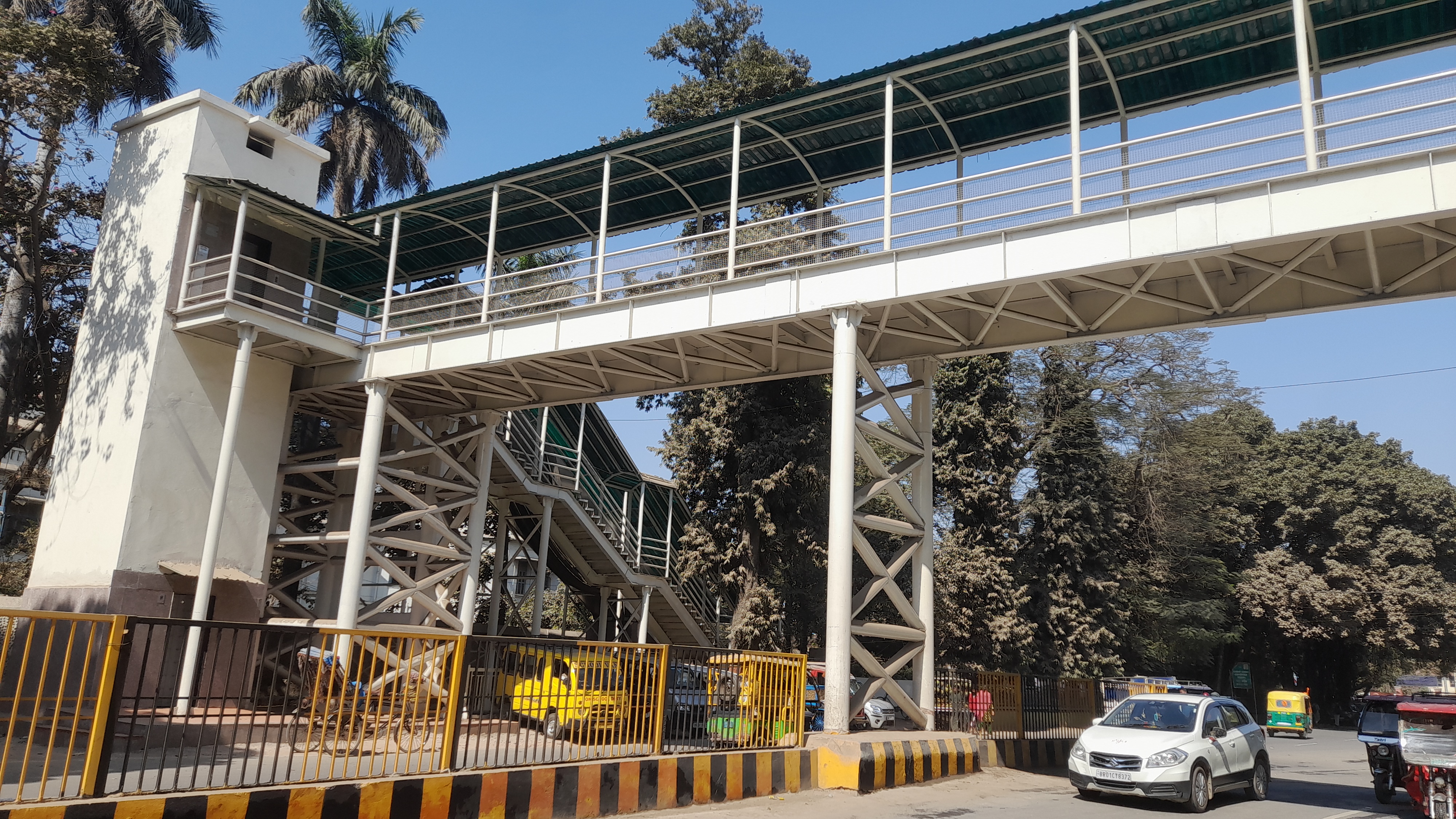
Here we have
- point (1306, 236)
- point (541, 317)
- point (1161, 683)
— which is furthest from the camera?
point (1161, 683)

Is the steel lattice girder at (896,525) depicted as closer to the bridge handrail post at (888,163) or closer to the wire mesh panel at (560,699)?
the bridge handrail post at (888,163)

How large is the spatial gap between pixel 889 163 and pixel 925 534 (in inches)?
238

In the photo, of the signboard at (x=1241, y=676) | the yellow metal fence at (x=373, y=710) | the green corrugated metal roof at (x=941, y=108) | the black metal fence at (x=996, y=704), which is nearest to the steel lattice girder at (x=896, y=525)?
the black metal fence at (x=996, y=704)

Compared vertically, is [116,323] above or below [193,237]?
below

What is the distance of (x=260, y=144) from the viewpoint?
2123 cm

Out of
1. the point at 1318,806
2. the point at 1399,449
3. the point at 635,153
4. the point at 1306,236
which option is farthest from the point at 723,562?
the point at 1399,449

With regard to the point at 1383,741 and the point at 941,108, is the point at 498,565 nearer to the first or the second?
the point at 941,108

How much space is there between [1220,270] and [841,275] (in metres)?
5.35

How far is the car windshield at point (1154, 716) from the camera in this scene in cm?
1352

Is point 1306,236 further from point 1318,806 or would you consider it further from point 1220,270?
Result: point 1318,806

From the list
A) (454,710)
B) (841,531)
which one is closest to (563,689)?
(454,710)

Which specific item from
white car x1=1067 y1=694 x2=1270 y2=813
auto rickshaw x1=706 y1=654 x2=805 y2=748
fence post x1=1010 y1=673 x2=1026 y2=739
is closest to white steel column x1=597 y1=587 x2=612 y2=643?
fence post x1=1010 y1=673 x2=1026 y2=739

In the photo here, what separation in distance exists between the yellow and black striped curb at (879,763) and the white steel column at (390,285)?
12.8 metres

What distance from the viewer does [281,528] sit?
76.1 ft
